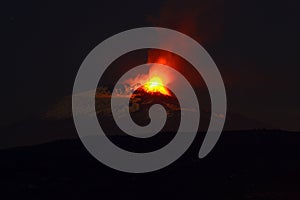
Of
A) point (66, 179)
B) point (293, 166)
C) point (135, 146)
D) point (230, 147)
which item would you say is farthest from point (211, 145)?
point (66, 179)

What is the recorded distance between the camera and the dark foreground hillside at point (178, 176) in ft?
150

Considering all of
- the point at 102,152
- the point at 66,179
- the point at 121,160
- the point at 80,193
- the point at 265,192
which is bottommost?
the point at 265,192

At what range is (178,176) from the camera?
5238 centimetres

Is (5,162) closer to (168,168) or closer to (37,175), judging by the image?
(37,175)

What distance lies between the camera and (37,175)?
53500 millimetres

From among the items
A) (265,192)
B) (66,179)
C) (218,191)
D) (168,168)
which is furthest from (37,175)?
(265,192)

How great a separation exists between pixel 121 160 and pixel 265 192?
829 inches

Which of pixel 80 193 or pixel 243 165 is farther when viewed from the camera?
pixel 243 165

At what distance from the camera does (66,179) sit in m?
52.0

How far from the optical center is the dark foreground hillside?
45844 millimetres

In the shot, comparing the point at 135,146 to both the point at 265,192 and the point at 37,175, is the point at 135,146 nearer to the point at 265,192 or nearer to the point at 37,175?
the point at 37,175

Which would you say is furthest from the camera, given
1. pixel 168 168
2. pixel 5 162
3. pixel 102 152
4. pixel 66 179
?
pixel 102 152

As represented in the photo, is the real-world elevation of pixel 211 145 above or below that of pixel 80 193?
above

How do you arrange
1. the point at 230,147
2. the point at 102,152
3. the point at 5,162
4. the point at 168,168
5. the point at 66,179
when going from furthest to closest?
the point at 102,152 < the point at 230,147 < the point at 5,162 < the point at 168,168 < the point at 66,179
